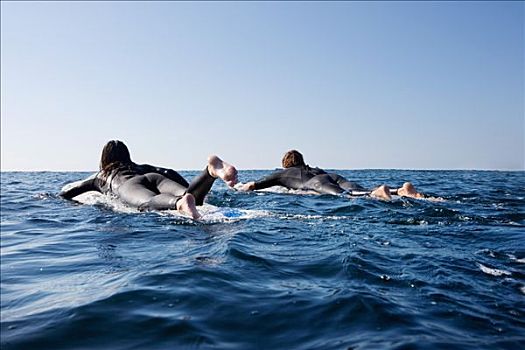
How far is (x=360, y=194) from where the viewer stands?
1060cm

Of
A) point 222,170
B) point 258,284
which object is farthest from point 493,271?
point 222,170


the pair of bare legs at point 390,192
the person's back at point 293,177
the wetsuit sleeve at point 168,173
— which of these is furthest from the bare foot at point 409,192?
the wetsuit sleeve at point 168,173

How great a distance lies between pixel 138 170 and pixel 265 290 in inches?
218

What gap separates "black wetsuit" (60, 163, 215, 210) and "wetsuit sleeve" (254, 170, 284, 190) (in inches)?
146

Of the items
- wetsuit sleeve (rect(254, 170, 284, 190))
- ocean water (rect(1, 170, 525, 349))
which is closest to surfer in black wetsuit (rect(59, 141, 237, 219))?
ocean water (rect(1, 170, 525, 349))

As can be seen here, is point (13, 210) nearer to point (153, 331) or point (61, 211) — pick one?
point (61, 211)

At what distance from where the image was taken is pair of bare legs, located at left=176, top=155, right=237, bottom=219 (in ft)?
18.7

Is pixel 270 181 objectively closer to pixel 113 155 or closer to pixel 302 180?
pixel 302 180

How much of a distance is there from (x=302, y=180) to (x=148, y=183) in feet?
17.4

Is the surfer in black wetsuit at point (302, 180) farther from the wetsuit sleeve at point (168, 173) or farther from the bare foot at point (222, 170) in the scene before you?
the bare foot at point (222, 170)

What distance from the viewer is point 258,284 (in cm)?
350

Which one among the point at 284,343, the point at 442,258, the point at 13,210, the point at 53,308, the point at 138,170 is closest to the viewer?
the point at 284,343

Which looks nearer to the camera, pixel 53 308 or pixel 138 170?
pixel 53 308

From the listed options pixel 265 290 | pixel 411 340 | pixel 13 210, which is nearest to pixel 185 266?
pixel 265 290
